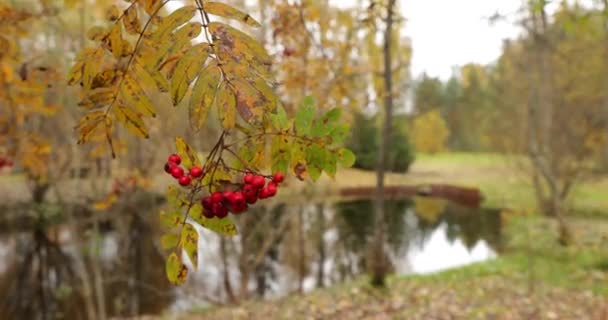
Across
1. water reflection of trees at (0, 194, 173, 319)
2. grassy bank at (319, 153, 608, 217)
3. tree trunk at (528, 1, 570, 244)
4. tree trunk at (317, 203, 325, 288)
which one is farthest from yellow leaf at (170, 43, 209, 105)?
tree trunk at (317, 203, 325, 288)

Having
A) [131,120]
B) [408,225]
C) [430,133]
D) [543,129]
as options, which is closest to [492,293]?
[543,129]

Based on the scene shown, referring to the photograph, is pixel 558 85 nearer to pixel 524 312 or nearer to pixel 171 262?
pixel 524 312

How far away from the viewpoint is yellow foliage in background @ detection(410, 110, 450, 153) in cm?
1899

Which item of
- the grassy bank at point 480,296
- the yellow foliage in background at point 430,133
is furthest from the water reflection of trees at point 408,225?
the yellow foliage in background at point 430,133

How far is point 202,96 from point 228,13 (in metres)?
0.17

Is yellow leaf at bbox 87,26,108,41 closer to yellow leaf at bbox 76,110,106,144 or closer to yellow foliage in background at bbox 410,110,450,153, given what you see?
yellow leaf at bbox 76,110,106,144

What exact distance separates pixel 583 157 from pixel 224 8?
11.0m

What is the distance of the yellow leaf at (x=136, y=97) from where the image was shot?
3.00ft

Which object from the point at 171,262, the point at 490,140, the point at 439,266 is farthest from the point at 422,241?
the point at 171,262

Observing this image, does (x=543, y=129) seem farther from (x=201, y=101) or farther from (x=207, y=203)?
(x=201, y=101)

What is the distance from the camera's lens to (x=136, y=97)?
3.01 ft

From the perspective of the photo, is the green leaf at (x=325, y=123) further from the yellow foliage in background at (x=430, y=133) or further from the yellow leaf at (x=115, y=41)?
the yellow foliage in background at (x=430, y=133)

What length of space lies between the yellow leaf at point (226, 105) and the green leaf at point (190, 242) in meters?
0.25

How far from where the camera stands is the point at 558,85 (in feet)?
36.1
